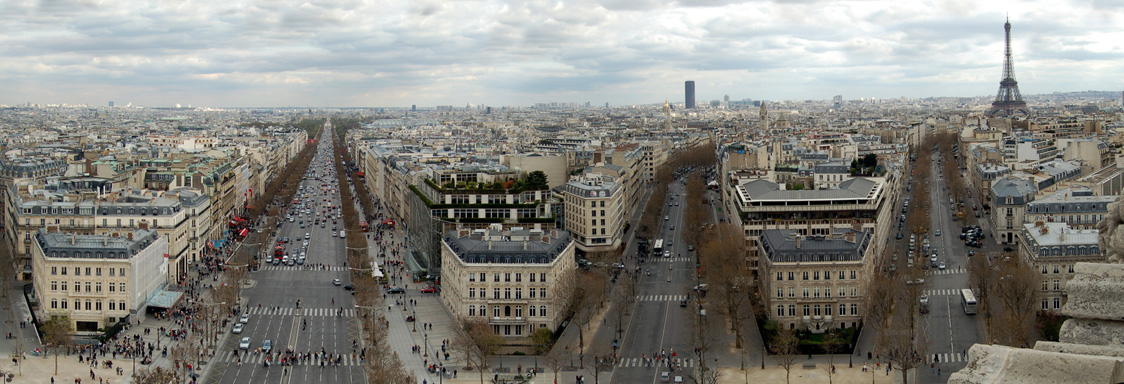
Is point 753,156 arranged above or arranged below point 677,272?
above

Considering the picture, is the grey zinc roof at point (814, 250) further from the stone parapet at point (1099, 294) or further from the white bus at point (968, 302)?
the stone parapet at point (1099, 294)

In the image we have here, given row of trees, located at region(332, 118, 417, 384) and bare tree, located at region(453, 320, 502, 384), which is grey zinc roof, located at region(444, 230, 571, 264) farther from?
row of trees, located at region(332, 118, 417, 384)

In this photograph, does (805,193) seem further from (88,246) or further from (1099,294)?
(1099,294)

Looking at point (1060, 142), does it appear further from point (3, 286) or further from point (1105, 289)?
point (1105, 289)

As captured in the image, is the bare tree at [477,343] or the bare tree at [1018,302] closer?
the bare tree at [1018,302]

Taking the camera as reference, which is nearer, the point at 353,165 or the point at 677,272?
the point at 677,272

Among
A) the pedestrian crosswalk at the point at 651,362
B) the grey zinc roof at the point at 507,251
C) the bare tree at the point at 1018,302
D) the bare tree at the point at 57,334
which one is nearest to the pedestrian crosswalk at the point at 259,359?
the bare tree at the point at 57,334

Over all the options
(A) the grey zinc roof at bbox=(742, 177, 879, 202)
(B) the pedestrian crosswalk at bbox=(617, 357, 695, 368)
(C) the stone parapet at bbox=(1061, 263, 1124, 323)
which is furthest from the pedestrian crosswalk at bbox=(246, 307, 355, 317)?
(C) the stone parapet at bbox=(1061, 263, 1124, 323)

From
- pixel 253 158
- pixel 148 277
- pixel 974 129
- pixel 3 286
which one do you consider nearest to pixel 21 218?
pixel 3 286
